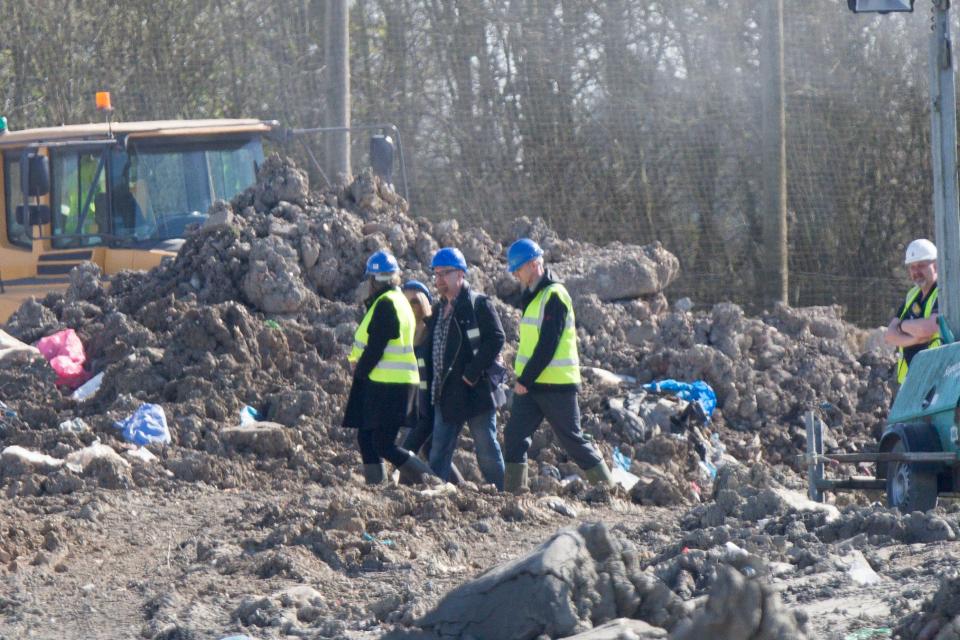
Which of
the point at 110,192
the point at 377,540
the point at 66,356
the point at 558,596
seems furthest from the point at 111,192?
the point at 558,596

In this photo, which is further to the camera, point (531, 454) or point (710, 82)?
point (710, 82)

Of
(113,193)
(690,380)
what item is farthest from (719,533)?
(113,193)

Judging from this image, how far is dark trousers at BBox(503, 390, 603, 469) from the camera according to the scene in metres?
8.71

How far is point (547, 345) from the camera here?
28.1 ft

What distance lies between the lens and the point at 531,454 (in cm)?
1028

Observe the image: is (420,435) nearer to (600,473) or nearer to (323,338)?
(600,473)

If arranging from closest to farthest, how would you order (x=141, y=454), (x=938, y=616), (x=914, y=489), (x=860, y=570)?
(x=938, y=616)
(x=860, y=570)
(x=914, y=489)
(x=141, y=454)

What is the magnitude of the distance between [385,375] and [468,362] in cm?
53

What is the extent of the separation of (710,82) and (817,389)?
4659 mm

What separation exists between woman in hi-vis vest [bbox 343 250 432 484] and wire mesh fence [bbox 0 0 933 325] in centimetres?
660

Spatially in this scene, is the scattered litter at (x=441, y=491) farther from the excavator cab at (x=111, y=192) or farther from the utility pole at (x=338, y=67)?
the utility pole at (x=338, y=67)

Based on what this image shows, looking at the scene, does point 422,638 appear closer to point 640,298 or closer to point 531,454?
point 531,454

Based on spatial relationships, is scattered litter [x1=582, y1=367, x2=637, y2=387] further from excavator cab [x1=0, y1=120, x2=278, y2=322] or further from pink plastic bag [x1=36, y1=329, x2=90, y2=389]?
pink plastic bag [x1=36, y1=329, x2=90, y2=389]

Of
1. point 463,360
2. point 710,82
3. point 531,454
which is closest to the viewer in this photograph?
point 463,360
